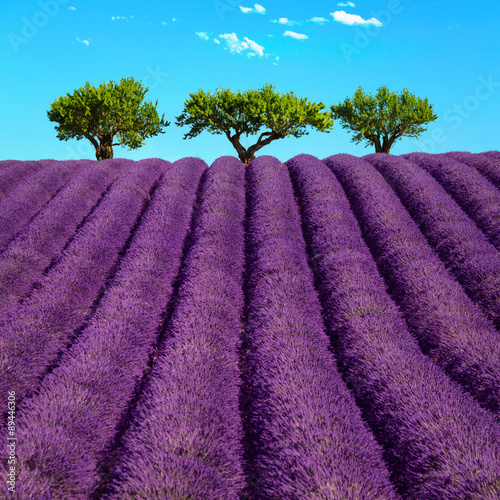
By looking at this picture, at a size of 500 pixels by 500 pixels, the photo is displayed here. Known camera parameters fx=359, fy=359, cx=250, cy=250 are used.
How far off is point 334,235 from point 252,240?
2.15 metres

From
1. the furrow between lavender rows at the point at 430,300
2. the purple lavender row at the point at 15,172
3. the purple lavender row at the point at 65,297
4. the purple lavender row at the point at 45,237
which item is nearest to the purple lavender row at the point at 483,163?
the furrow between lavender rows at the point at 430,300

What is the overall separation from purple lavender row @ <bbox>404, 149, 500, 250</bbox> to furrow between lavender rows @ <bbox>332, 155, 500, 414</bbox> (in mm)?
1785

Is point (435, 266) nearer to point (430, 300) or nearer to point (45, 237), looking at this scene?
point (430, 300)

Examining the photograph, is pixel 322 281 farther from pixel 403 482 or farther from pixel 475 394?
pixel 403 482

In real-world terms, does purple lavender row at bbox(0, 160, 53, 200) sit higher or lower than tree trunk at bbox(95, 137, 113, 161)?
lower

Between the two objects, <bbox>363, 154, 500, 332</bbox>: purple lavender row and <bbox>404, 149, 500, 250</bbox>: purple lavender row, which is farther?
<bbox>404, 149, 500, 250</bbox>: purple lavender row

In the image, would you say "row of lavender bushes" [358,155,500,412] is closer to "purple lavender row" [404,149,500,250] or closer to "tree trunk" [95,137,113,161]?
"purple lavender row" [404,149,500,250]

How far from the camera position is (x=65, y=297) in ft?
25.3

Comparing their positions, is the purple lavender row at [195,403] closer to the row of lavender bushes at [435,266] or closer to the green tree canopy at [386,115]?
the row of lavender bushes at [435,266]

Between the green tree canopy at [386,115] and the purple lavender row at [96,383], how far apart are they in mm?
39437

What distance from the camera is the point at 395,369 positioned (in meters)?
5.44

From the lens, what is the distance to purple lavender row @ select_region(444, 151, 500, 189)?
475 inches

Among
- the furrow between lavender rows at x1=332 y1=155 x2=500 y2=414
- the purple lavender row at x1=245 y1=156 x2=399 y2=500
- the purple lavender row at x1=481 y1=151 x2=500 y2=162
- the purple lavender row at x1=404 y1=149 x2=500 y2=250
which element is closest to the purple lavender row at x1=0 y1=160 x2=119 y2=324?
the purple lavender row at x1=245 y1=156 x2=399 y2=500

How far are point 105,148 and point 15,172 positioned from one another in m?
28.3
